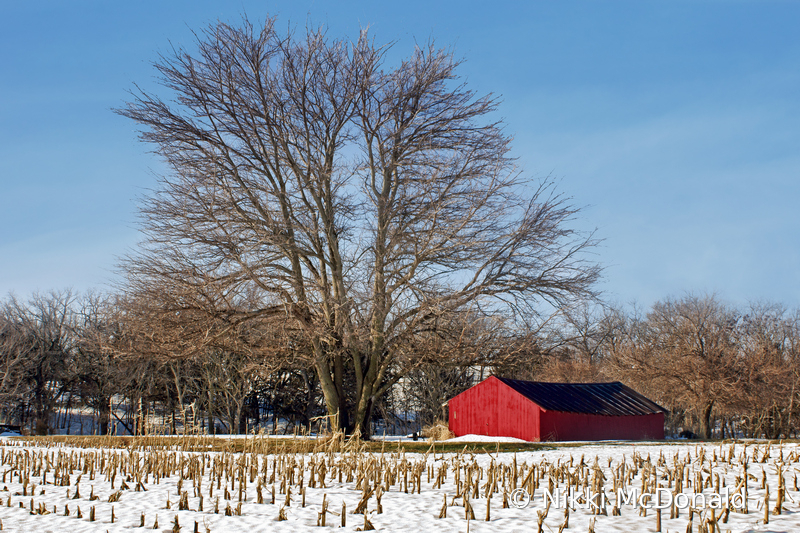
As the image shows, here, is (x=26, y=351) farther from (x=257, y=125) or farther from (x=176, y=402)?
(x=257, y=125)

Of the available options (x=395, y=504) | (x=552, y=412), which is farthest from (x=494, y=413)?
(x=395, y=504)

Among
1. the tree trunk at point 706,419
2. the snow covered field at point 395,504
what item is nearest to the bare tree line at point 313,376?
the tree trunk at point 706,419

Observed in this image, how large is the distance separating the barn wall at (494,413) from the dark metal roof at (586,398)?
0.41m

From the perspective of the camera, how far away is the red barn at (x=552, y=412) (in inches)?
1011

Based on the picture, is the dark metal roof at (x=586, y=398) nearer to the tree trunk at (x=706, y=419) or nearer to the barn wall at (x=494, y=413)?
the barn wall at (x=494, y=413)

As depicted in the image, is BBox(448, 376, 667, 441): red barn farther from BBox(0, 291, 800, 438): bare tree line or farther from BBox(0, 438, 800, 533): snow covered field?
BBox(0, 438, 800, 533): snow covered field

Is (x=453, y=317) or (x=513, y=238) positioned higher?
(x=513, y=238)

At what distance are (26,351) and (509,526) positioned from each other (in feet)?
144

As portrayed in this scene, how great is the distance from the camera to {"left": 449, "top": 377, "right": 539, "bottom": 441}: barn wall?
25781 millimetres

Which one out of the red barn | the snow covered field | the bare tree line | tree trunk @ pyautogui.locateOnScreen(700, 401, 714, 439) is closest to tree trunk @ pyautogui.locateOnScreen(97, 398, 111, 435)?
the bare tree line

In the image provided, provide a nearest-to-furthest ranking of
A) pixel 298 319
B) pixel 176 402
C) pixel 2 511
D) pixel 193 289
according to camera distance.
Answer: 1. pixel 2 511
2. pixel 193 289
3. pixel 298 319
4. pixel 176 402

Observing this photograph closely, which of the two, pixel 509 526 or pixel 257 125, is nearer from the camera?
pixel 509 526

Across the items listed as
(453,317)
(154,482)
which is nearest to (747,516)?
(154,482)

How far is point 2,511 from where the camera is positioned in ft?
24.3
